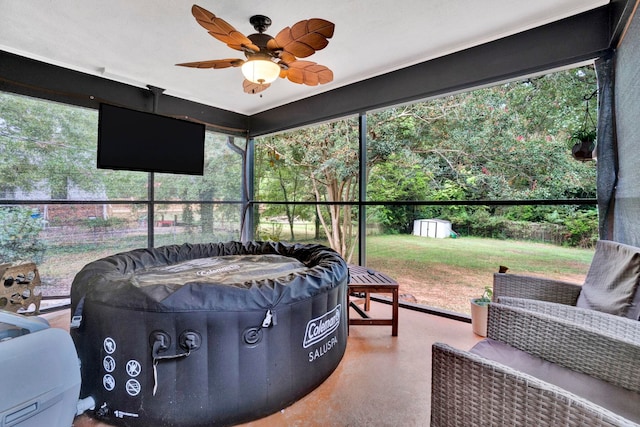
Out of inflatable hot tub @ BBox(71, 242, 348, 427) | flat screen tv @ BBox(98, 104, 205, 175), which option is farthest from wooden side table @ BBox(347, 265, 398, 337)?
flat screen tv @ BBox(98, 104, 205, 175)

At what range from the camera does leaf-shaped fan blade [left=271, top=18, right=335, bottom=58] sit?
1792 mm

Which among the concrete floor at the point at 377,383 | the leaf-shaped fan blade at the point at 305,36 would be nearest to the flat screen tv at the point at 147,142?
the concrete floor at the point at 377,383

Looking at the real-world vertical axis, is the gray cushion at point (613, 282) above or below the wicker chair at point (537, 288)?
above

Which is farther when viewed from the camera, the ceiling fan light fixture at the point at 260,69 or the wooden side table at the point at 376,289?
the wooden side table at the point at 376,289

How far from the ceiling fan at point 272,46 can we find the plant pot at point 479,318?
2384mm

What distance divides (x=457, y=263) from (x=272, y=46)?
342 cm

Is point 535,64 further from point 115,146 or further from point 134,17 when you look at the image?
point 115,146

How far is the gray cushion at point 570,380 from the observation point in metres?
1.09

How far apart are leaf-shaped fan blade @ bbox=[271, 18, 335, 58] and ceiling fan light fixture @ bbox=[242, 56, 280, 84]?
0.52ft

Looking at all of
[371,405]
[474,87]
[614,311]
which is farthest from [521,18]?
[371,405]

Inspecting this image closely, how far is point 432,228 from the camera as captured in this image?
406cm

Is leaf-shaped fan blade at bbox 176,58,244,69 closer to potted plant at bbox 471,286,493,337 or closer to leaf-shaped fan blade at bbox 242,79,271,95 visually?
leaf-shaped fan blade at bbox 242,79,271,95

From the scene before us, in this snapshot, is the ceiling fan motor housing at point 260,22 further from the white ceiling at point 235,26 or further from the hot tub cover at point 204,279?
the hot tub cover at point 204,279

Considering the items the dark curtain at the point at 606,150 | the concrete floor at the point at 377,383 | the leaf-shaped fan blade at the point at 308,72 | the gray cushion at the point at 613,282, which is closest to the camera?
the gray cushion at the point at 613,282
